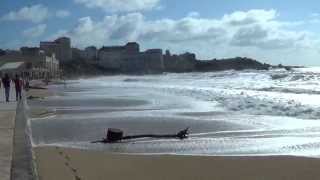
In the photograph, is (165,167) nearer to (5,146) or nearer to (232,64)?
(5,146)

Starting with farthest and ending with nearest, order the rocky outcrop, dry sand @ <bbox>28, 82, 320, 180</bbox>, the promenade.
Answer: the rocky outcrop
dry sand @ <bbox>28, 82, 320, 180</bbox>
the promenade

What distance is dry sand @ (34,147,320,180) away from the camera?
7.08 metres

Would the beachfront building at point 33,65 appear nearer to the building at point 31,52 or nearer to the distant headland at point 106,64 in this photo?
the distant headland at point 106,64

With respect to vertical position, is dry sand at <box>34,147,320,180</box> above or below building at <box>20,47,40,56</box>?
below

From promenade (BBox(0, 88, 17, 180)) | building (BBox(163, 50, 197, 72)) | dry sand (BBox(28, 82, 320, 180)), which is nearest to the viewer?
promenade (BBox(0, 88, 17, 180))

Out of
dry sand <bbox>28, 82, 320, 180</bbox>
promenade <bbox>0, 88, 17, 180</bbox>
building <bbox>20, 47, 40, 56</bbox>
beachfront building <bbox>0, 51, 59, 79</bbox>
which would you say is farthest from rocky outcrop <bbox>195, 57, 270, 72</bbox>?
dry sand <bbox>28, 82, 320, 180</bbox>

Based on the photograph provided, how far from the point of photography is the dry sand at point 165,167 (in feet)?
23.2

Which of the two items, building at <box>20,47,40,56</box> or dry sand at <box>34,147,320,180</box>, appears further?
building at <box>20,47,40,56</box>

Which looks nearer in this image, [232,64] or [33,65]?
[33,65]

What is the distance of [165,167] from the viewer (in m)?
7.99

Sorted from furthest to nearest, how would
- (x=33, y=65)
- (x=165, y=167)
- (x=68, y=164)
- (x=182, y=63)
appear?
(x=182, y=63) → (x=33, y=65) → (x=165, y=167) → (x=68, y=164)

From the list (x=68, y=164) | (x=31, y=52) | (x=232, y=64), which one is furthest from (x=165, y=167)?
(x=232, y=64)

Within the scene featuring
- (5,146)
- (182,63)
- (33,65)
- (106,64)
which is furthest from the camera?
(106,64)

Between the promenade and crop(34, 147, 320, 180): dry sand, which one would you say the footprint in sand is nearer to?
crop(34, 147, 320, 180): dry sand
